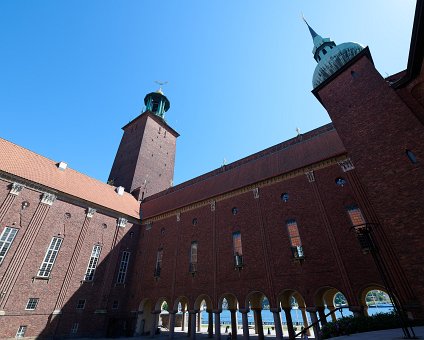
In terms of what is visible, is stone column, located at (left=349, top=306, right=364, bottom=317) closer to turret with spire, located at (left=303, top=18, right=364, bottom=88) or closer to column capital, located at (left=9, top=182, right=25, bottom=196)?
turret with spire, located at (left=303, top=18, right=364, bottom=88)

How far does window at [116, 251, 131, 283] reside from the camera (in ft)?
84.5

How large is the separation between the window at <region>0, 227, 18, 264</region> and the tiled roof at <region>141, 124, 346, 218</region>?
13130mm

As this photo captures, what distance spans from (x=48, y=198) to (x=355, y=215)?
2551cm

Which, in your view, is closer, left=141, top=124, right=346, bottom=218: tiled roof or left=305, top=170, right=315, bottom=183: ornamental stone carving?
left=305, top=170, right=315, bottom=183: ornamental stone carving

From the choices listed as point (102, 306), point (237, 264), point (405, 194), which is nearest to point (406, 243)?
point (405, 194)

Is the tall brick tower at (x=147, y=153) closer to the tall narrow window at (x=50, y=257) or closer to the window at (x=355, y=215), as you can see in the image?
the tall narrow window at (x=50, y=257)

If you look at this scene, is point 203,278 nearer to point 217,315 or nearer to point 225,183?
point 217,315

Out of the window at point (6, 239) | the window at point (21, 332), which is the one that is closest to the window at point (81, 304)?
the window at point (21, 332)

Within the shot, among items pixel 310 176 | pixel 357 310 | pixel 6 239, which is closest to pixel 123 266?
pixel 6 239

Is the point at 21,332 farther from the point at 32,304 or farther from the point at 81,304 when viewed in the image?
the point at 81,304

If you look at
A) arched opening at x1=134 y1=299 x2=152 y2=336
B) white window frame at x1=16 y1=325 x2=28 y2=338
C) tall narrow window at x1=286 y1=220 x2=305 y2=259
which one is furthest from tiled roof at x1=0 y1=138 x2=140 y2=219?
tall narrow window at x1=286 y1=220 x2=305 y2=259

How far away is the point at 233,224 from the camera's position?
21.6m

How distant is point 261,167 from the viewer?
23.2 metres

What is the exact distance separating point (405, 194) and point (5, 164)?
2855 centimetres
